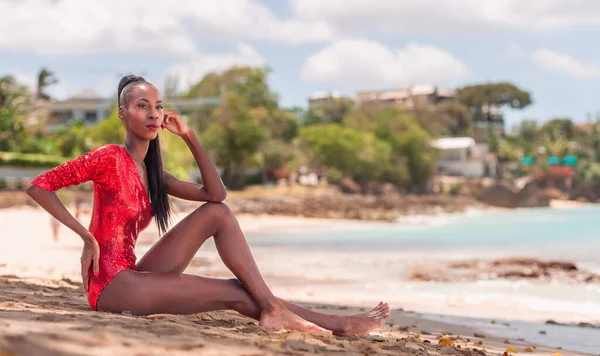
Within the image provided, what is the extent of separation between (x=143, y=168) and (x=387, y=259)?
49.6ft

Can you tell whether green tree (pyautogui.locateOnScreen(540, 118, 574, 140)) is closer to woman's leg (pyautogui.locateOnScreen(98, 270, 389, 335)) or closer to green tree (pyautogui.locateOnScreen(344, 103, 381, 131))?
green tree (pyautogui.locateOnScreen(344, 103, 381, 131))

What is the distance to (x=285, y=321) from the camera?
4.36 m

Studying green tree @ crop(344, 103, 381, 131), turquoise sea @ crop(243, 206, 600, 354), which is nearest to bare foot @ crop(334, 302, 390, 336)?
turquoise sea @ crop(243, 206, 600, 354)

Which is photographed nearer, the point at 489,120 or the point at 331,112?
the point at 331,112

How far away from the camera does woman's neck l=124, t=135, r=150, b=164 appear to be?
4.60 meters

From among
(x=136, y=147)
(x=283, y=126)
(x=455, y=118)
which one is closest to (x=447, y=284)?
(x=136, y=147)

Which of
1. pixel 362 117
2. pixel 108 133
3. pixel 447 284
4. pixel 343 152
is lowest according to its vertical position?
pixel 447 284

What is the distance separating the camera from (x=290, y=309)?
14.9 ft

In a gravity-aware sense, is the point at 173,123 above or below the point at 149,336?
above

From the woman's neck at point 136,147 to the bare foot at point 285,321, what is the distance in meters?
1.15

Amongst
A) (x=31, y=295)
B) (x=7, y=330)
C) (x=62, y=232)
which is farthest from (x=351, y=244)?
(x=7, y=330)

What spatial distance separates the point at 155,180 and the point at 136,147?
0.72ft

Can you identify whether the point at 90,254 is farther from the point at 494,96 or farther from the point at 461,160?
the point at 494,96

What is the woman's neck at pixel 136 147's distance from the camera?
4602 millimetres
